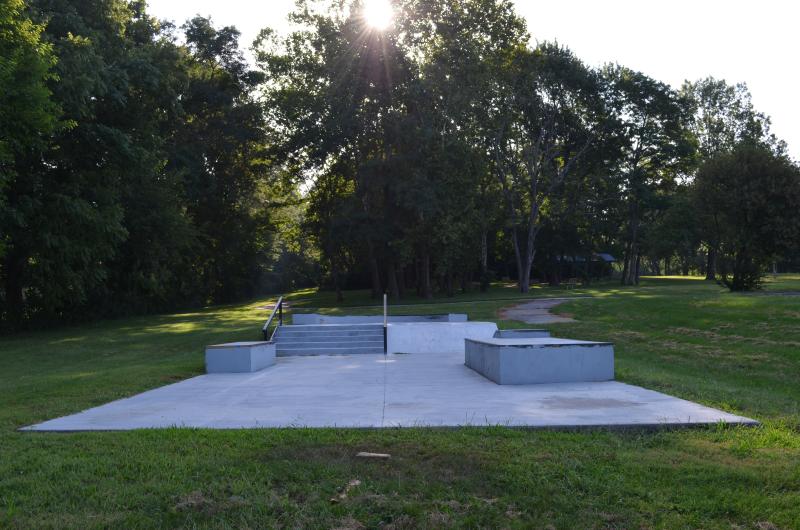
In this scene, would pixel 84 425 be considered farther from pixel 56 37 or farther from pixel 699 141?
pixel 699 141

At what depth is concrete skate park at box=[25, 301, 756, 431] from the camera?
265 inches

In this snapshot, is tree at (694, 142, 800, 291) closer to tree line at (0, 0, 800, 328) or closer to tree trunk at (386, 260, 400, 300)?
tree line at (0, 0, 800, 328)

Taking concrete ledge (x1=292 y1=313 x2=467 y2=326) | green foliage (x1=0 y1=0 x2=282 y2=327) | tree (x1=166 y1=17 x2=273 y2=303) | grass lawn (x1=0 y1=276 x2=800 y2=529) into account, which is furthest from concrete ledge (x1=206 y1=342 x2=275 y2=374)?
tree (x1=166 y1=17 x2=273 y2=303)

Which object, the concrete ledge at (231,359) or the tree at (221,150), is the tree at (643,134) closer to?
the tree at (221,150)

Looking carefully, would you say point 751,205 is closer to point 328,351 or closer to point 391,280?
point 328,351

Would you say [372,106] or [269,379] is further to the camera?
[372,106]

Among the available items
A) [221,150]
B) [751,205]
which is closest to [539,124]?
[751,205]

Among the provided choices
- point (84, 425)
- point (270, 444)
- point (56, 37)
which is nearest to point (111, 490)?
point (270, 444)

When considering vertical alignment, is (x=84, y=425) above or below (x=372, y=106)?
below

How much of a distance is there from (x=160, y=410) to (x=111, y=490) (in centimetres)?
354

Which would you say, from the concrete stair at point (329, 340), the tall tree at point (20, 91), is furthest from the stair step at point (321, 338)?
the tall tree at point (20, 91)

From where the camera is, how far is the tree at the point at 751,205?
25.7 metres

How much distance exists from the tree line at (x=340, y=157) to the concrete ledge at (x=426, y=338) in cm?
1246

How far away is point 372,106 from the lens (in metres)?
Answer: 38.6
